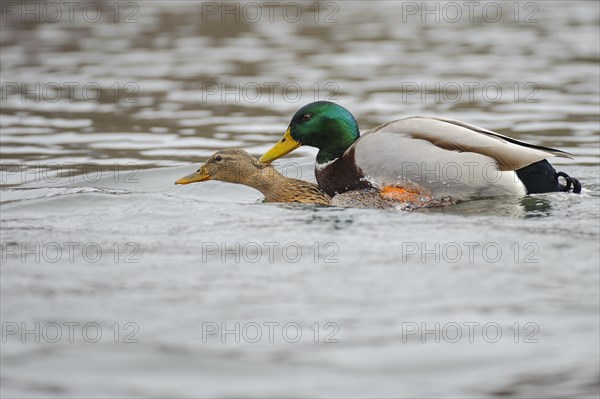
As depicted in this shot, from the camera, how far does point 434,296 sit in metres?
5.83

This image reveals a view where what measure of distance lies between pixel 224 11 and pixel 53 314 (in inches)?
626

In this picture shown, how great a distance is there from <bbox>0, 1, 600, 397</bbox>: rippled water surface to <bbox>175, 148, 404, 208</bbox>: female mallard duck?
0.91 ft

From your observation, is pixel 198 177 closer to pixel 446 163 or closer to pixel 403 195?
pixel 403 195

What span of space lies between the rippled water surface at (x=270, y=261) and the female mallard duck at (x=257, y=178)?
276mm

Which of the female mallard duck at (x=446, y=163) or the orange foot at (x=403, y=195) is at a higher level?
the female mallard duck at (x=446, y=163)

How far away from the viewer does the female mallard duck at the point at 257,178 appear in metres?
8.62

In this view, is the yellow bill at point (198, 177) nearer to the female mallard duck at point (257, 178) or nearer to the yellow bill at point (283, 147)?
Result: the female mallard duck at point (257, 178)

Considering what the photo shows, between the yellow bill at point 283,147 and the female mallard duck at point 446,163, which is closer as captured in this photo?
the female mallard duck at point 446,163

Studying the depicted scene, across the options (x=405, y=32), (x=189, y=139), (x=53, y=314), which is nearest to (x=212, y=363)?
(x=53, y=314)

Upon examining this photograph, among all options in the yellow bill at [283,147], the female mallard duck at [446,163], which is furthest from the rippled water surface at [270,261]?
the yellow bill at [283,147]

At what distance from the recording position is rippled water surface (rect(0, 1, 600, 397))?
16.3ft

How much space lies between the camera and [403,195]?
819 cm

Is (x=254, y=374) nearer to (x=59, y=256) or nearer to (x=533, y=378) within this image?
(x=533, y=378)

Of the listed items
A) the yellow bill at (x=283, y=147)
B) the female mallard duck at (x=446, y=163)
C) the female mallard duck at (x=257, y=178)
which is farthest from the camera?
the yellow bill at (x=283, y=147)
